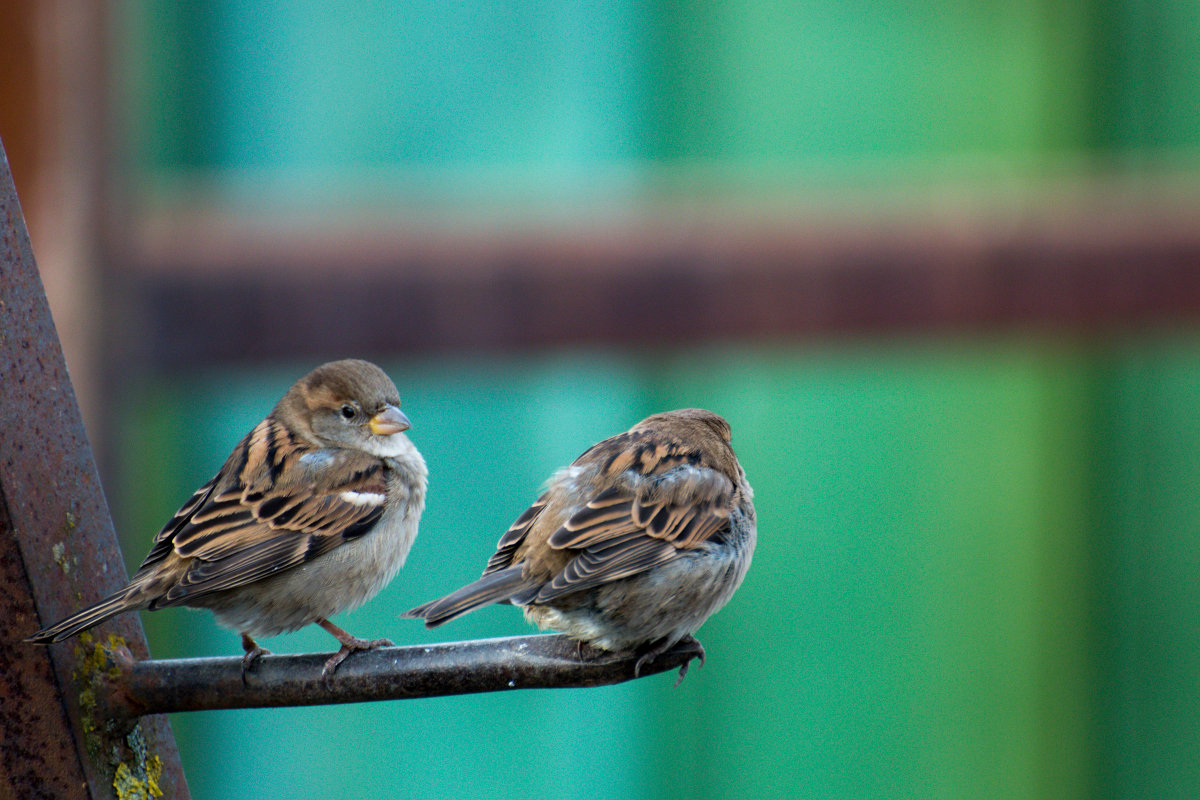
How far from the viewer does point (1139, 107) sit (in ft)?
18.2

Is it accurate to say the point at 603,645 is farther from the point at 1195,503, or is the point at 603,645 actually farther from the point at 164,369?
the point at 1195,503

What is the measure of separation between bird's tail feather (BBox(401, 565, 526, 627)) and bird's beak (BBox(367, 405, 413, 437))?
373 millimetres

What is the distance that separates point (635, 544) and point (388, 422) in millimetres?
593

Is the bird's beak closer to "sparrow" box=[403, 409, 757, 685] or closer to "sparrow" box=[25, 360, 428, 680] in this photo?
"sparrow" box=[25, 360, 428, 680]

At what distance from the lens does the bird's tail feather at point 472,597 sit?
1805 millimetres

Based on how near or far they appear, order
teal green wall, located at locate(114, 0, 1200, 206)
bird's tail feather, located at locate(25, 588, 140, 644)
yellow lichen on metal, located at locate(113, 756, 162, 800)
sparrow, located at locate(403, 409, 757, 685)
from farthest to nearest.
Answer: teal green wall, located at locate(114, 0, 1200, 206) → sparrow, located at locate(403, 409, 757, 685) → yellow lichen on metal, located at locate(113, 756, 162, 800) → bird's tail feather, located at locate(25, 588, 140, 644)

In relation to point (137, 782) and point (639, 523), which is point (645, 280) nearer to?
point (639, 523)

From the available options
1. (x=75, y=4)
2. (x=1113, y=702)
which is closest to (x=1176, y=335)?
(x=1113, y=702)

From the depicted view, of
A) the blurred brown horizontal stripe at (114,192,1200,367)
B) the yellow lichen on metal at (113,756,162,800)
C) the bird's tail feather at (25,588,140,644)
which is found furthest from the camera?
the blurred brown horizontal stripe at (114,192,1200,367)

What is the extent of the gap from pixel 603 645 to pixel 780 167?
137 inches

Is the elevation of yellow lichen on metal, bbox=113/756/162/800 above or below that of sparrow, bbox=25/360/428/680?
below

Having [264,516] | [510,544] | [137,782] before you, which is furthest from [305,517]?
[137,782]

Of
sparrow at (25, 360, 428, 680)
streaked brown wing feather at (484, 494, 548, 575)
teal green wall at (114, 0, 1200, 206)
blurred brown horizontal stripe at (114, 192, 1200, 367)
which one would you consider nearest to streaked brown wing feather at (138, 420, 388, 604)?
sparrow at (25, 360, 428, 680)

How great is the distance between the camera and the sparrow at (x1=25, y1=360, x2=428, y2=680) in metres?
2.25
